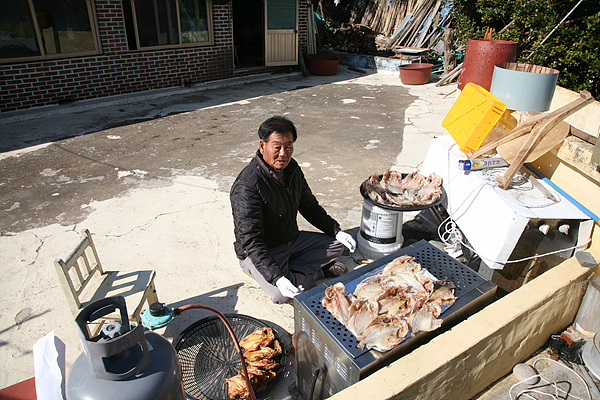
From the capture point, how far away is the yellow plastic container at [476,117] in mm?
3465

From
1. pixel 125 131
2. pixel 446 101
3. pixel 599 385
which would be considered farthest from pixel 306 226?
pixel 446 101

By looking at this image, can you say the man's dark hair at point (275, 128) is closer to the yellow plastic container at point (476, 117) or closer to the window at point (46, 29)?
the yellow plastic container at point (476, 117)

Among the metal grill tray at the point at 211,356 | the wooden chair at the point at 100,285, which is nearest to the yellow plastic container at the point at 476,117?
the metal grill tray at the point at 211,356

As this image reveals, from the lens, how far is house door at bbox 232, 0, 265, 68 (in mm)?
12117

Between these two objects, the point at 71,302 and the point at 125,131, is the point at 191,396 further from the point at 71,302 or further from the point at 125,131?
the point at 125,131

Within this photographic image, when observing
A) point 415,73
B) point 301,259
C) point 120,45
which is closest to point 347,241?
point 301,259

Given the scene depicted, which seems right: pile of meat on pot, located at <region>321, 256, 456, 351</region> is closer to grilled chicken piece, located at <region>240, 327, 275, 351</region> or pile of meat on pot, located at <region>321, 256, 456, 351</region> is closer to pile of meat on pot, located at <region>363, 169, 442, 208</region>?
grilled chicken piece, located at <region>240, 327, 275, 351</region>

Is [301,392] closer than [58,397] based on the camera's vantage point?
No

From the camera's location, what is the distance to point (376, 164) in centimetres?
582

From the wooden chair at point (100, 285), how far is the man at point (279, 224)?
0.79 meters

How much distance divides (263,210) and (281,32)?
8.80 meters

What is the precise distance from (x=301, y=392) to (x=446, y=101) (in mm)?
7933

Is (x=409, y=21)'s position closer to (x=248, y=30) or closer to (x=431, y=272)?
(x=248, y=30)

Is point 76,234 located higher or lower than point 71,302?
lower
